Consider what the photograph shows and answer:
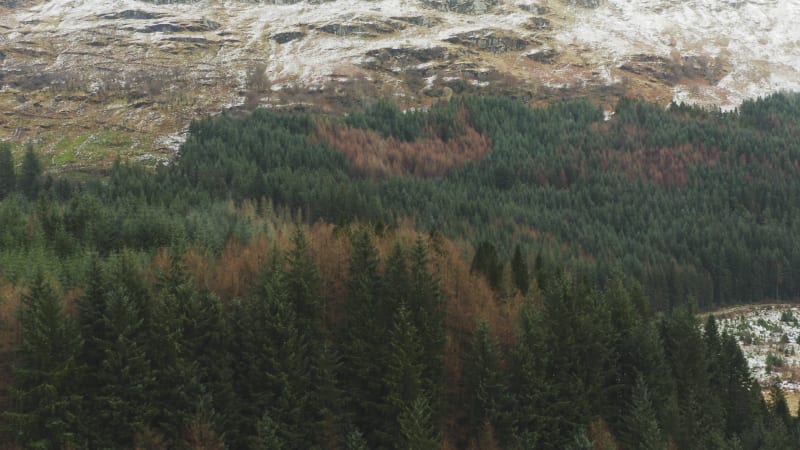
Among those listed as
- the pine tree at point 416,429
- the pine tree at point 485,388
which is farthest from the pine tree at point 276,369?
the pine tree at point 485,388

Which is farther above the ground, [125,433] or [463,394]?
[125,433]

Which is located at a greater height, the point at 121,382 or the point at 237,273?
the point at 121,382

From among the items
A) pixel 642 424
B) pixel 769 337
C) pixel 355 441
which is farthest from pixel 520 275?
pixel 769 337

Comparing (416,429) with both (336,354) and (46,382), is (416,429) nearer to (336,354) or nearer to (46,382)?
(336,354)

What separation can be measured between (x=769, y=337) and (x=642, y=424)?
92573 millimetres

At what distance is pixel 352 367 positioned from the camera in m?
63.8

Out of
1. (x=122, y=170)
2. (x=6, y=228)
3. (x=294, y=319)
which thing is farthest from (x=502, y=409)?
(x=122, y=170)

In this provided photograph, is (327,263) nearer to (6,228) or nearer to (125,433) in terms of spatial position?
(125,433)

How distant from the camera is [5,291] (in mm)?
67062

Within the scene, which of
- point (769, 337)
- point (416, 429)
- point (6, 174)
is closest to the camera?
point (416, 429)

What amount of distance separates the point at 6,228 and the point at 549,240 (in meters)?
132

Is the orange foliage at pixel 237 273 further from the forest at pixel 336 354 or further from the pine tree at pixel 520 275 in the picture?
the pine tree at pixel 520 275

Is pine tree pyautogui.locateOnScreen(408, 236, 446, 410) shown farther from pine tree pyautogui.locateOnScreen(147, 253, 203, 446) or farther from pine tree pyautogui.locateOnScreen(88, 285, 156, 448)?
pine tree pyautogui.locateOnScreen(88, 285, 156, 448)

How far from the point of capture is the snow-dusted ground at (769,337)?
374ft
